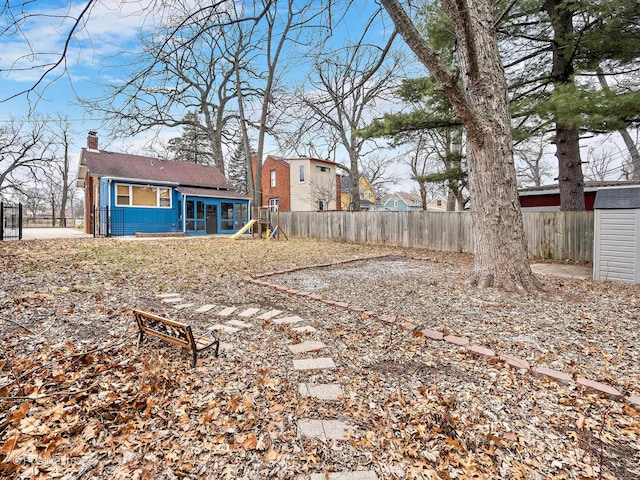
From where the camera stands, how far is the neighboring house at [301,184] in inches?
974

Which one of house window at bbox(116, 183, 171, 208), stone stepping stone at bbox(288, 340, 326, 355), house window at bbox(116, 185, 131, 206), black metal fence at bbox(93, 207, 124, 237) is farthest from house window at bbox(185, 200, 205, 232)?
stone stepping stone at bbox(288, 340, 326, 355)

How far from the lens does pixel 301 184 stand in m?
25.0

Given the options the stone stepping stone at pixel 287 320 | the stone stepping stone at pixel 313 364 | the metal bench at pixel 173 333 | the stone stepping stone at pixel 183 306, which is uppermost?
the metal bench at pixel 173 333

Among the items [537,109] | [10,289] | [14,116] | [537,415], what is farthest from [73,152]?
[537,415]

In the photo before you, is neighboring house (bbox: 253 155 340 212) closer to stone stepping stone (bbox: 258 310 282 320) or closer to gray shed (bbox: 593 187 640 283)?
gray shed (bbox: 593 187 640 283)

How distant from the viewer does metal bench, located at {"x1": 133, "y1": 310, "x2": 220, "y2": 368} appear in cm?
249

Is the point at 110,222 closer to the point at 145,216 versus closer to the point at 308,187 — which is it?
the point at 145,216

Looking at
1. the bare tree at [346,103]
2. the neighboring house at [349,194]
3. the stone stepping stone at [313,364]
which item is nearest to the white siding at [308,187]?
the neighboring house at [349,194]

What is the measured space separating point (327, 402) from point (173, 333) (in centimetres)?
140

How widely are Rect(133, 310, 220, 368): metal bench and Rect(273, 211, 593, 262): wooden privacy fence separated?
7.83 meters

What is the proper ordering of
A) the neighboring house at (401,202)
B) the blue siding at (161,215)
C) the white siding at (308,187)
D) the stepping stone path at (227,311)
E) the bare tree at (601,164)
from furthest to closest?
the neighboring house at (401,202)
the white siding at (308,187)
the bare tree at (601,164)
the blue siding at (161,215)
the stepping stone path at (227,311)

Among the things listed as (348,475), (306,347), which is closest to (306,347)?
(306,347)

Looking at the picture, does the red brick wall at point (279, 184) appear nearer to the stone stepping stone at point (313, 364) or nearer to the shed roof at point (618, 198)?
the shed roof at point (618, 198)

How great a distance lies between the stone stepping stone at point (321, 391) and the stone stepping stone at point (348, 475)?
0.59 meters
